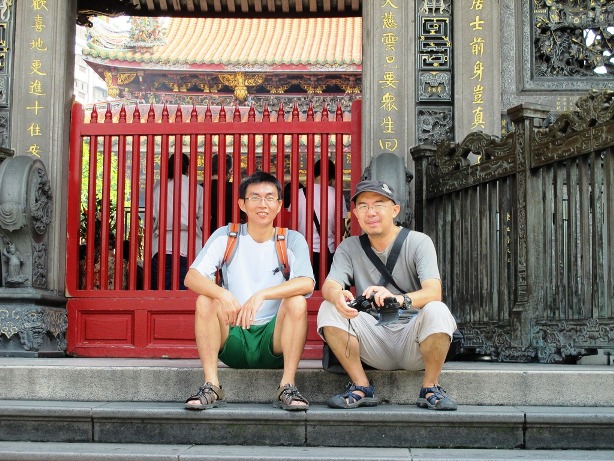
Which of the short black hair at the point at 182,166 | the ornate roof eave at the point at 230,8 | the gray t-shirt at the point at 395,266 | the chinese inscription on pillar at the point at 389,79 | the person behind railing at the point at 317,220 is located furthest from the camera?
the ornate roof eave at the point at 230,8

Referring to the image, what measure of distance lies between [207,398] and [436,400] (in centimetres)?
119

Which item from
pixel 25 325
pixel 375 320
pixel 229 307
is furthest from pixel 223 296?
pixel 25 325

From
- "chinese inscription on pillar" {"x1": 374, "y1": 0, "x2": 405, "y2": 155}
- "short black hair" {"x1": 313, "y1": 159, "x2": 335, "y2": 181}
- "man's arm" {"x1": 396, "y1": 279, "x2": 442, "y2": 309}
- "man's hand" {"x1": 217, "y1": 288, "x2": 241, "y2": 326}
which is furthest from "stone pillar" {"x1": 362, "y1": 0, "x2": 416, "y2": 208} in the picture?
"man's hand" {"x1": 217, "y1": 288, "x2": 241, "y2": 326}

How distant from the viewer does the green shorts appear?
4.98 metres

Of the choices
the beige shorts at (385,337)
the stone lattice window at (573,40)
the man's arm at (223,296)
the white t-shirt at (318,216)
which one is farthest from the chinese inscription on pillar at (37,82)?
the stone lattice window at (573,40)

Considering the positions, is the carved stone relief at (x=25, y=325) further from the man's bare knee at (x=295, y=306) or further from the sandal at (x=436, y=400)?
the sandal at (x=436, y=400)

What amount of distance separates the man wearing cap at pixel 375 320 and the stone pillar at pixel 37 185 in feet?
9.50

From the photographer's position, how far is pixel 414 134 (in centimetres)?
721

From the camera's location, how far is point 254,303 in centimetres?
Answer: 482

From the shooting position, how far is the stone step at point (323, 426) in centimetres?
443

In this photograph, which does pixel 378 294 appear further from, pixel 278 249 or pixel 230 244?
pixel 230 244

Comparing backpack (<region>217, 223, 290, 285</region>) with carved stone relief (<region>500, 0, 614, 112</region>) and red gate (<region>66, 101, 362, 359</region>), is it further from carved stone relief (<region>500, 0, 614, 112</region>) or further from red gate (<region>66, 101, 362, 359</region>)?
carved stone relief (<region>500, 0, 614, 112</region>)

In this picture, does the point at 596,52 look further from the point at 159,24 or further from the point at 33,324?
the point at 159,24

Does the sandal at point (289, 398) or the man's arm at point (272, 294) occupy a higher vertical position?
the man's arm at point (272, 294)
